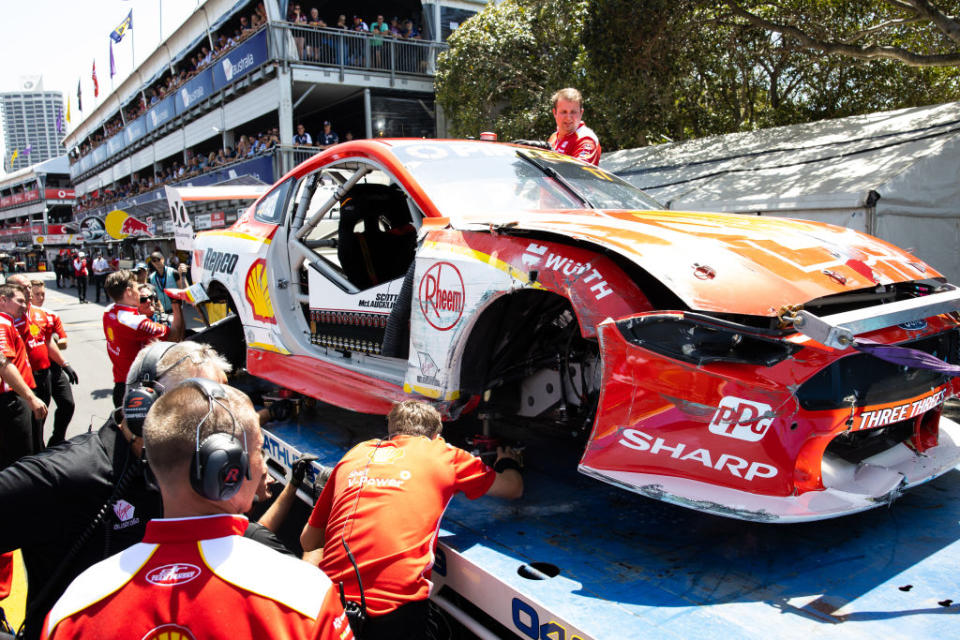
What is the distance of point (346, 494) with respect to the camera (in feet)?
8.13

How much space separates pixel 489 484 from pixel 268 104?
70.9 ft

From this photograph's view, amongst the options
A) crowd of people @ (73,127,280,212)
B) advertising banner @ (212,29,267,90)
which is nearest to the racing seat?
crowd of people @ (73,127,280,212)

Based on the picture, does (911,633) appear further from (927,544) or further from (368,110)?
(368,110)

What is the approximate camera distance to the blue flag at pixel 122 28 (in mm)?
41375

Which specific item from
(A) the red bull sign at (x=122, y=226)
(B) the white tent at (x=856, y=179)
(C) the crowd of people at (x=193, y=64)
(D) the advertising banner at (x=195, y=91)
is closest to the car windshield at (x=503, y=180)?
(B) the white tent at (x=856, y=179)

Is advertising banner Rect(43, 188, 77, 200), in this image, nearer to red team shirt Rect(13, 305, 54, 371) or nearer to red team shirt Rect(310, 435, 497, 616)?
red team shirt Rect(13, 305, 54, 371)

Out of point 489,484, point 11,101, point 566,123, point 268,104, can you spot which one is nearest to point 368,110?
point 268,104

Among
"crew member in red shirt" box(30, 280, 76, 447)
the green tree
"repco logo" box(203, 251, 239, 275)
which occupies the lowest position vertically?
"crew member in red shirt" box(30, 280, 76, 447)

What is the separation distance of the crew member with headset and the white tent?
7.32 meters

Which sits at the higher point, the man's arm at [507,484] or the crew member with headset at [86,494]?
the crew member with headset at [86,494]

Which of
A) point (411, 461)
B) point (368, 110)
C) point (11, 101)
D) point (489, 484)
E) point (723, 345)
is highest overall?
point (11, 101)

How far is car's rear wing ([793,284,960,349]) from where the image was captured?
6.68ft

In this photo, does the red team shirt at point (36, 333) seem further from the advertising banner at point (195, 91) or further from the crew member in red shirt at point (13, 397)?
the advertising banner at point (195, 91)

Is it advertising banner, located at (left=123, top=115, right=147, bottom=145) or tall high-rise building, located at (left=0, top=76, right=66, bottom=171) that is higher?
tall high-rise building, located at (left=0, top=76, right=66, bottom=171)
